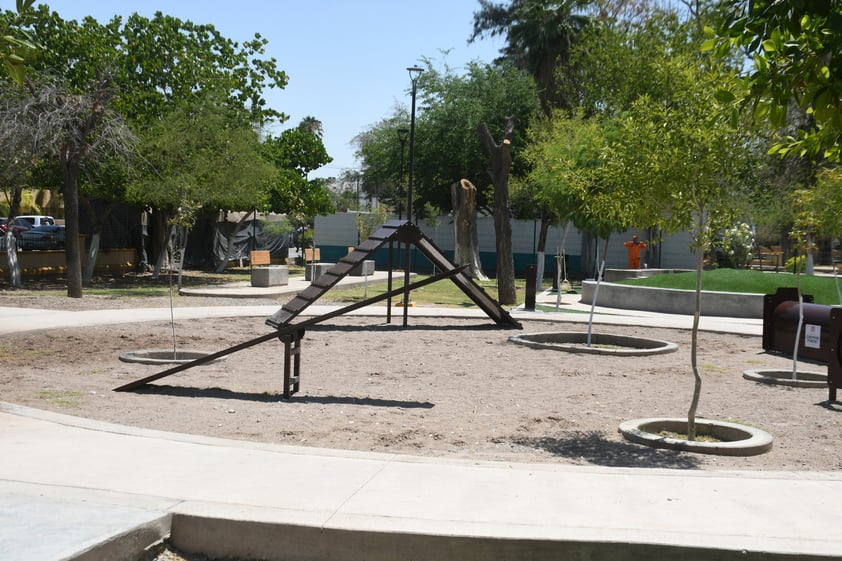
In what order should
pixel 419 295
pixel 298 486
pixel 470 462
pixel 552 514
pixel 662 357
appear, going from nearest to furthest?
pixel 552 514
pixel 298 486
pixel 470 462
pixel 662 357
pixel 419 295

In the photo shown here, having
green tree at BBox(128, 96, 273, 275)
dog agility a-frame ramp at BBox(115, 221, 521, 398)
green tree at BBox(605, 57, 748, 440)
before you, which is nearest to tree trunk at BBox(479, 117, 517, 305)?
dog agility a-frame ramp at BBox(115, 221, 521, 398)

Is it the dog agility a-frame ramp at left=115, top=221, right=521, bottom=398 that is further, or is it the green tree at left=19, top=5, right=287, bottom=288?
the green tree at left=19, top=5, right=287, bottom=288

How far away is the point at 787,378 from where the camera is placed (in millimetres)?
11742

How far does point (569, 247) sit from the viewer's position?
41.2 meters

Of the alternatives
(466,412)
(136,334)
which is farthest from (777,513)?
(136,334)

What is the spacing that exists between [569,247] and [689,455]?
3429 centimetres

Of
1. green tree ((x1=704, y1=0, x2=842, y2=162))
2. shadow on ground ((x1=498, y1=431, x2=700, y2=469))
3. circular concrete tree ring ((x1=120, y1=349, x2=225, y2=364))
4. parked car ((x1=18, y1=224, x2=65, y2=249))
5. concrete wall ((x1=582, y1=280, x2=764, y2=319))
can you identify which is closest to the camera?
green tree ((x1=704, y1=0, x2=842, y2=162))

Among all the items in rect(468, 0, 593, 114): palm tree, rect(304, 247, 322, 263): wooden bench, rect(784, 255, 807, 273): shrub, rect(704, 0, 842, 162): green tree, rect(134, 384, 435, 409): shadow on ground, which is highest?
rect(468, 0, 593, 114): palm tree

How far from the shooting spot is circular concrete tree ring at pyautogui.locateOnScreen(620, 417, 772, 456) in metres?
7.40

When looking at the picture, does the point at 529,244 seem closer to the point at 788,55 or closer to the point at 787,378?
the point at 787,378

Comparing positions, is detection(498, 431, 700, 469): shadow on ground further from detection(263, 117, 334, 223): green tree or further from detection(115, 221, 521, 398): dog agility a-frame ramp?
detection(263, 117, 334, 223): green tree

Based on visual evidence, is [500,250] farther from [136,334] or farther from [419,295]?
[136,334]

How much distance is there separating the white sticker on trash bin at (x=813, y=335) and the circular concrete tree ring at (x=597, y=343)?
6.46 ft

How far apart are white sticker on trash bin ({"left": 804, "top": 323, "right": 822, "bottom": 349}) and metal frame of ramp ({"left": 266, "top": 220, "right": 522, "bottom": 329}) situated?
500 cm
